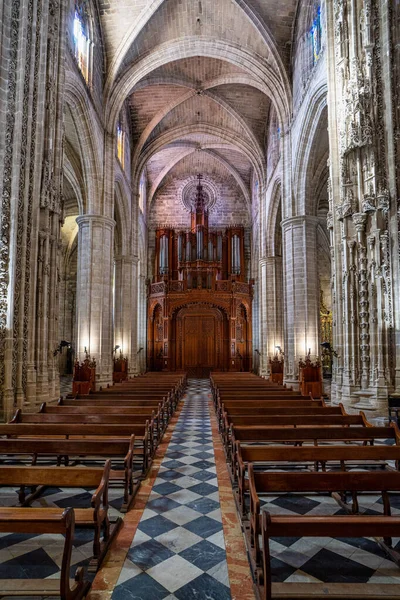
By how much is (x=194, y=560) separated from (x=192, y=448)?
13.3 ft

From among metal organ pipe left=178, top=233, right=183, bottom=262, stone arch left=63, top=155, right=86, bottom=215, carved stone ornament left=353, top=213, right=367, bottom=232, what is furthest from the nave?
metal organ pipe left=178, top=233, right=183, bottom=262

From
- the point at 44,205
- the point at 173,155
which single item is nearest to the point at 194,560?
the point at 44,205

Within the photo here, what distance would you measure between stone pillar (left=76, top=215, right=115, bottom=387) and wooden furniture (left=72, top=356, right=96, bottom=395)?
1466mm

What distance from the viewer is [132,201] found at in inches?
930

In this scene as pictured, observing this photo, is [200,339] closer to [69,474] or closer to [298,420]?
[298,420]

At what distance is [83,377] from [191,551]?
11.7m

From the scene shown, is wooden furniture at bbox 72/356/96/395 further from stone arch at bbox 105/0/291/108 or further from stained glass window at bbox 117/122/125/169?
stone arch at bbox 105/0/291/108

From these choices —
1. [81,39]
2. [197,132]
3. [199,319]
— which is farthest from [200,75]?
[199,319]

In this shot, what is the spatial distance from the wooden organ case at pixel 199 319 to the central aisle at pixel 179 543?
21.1 m

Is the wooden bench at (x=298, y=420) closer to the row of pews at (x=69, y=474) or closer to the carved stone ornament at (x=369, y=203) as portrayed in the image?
the row of pews at (x=69, y=474)

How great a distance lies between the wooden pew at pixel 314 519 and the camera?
8.04ft

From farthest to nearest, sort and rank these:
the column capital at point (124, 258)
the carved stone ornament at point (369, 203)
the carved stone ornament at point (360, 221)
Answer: the column capital at point (124, 258) < the carved stone ornament at point (360, 221) < the carved stone ornament at point (369, 203)

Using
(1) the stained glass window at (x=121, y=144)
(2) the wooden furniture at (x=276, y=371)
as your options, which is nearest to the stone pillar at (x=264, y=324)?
(2) the wooden furniture at (x=276, y=371)

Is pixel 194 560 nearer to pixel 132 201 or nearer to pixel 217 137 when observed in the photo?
pixel 132 201
